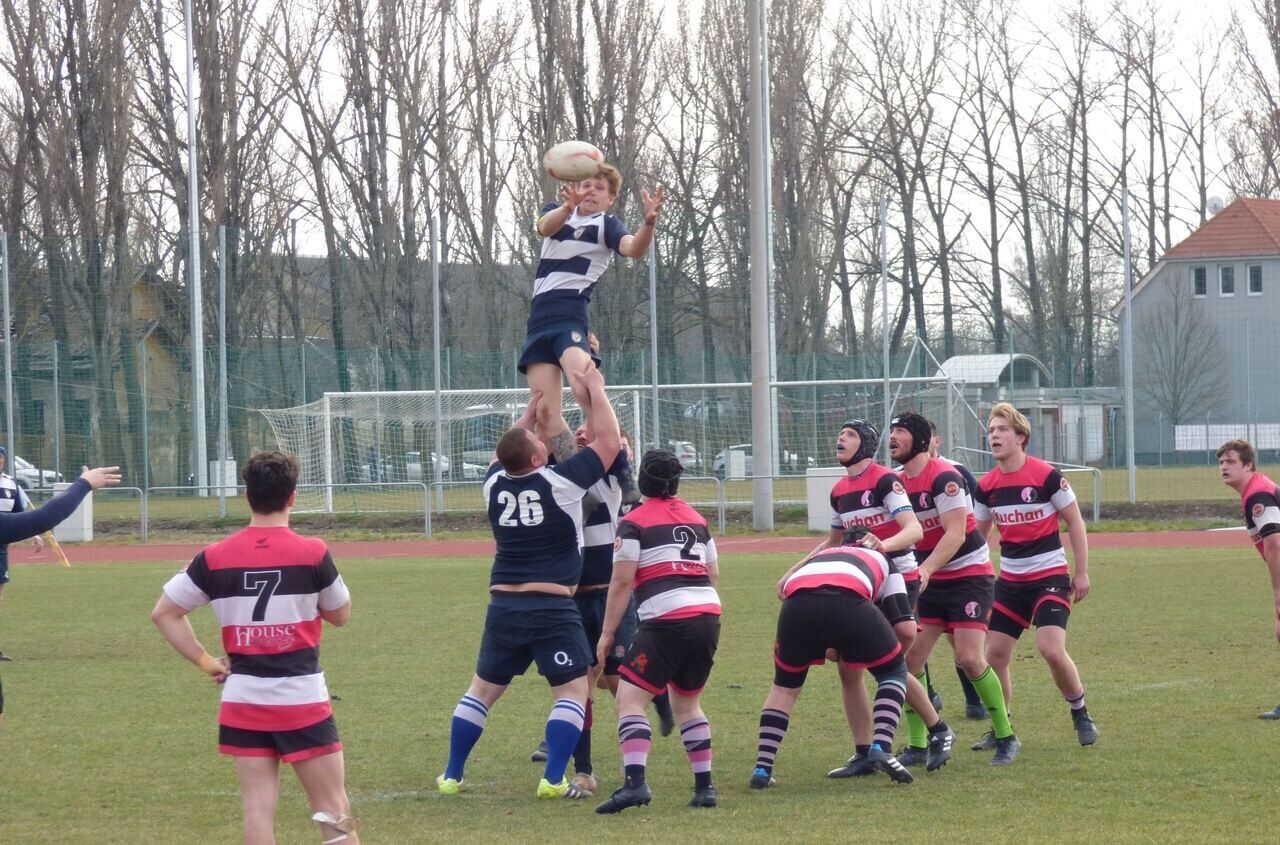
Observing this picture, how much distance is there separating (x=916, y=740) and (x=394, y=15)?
35.2m

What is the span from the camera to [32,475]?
29844mm

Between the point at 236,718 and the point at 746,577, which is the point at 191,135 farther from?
the point at 236,718

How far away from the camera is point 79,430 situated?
3061 centimetres

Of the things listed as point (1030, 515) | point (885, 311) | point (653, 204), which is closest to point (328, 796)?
point (653, 204)

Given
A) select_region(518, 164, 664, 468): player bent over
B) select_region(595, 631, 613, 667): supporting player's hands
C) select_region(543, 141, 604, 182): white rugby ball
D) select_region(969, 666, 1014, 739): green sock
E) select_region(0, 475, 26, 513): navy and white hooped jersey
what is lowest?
select_region(969, 666, 1014, 739): green sock

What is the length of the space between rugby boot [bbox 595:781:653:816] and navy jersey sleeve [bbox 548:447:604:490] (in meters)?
1.39

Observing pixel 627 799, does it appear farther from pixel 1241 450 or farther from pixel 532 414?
pixel 1241 450

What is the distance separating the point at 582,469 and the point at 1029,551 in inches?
112

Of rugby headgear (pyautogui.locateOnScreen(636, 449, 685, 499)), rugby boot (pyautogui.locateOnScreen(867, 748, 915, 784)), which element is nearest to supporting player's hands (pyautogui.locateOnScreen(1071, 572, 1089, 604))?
rugby boot (pyautogui.locateOnScreen(867, 748, 915, 784))

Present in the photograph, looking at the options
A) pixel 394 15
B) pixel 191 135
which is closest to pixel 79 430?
pixel 191 135

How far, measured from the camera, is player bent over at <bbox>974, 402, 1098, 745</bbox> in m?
7.92

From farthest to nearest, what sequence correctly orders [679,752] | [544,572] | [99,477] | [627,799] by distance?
[679,752]
[544,572]
[627,799]
[99,477]

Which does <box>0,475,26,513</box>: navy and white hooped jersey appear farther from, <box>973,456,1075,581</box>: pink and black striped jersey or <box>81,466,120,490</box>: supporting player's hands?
<box>973,456,1075,581</box>: pink and black striped jersey

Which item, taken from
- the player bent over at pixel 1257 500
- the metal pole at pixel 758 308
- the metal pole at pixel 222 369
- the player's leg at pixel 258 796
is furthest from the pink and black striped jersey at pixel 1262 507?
the metal pole at pixel 222 369
